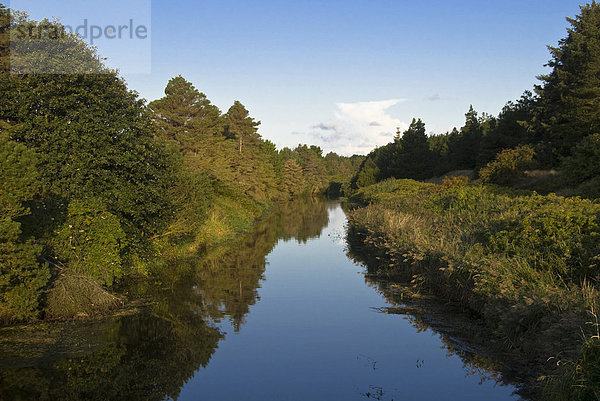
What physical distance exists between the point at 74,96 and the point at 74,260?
567cm

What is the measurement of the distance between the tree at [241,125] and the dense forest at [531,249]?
25.4 meters

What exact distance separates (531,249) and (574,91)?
32269mm

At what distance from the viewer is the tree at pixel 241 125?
182 ft

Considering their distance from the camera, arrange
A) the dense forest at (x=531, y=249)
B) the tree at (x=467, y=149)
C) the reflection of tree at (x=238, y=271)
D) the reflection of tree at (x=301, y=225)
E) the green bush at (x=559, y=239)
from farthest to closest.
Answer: the tree at (x=467, y=149) → the reflection of tree at (x=301, y=225) → the reflection of tree at (x=238, y=271) → the green bush at (x=559, y=239) → the dense forest at (x=531, y=249)

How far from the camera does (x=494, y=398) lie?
9031 millimetres

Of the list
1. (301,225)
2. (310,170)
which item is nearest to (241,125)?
(301,225)

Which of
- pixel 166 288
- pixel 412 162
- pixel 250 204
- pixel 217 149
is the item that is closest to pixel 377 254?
pixel 166 288

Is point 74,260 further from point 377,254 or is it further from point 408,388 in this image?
point 377,254

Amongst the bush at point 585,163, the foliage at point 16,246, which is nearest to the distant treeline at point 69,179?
the foliage at point 16,246

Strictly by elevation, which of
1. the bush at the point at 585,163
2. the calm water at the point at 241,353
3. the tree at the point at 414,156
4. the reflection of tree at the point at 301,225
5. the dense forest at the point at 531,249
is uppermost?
the tree at the point at 414,156

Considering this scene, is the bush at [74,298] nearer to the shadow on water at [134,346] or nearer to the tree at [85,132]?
the shadow on water at [134,346]

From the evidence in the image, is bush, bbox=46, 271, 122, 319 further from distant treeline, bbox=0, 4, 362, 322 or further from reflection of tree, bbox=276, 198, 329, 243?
reflection of tree, bbox=276, 198, 329, 243

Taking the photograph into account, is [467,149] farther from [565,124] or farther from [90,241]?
[90,241]

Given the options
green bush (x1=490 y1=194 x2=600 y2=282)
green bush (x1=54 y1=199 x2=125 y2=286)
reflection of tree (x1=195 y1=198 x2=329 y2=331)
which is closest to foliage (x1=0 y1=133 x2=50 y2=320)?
green bush (x1=54 y1=199 x2=125 y2=286)
